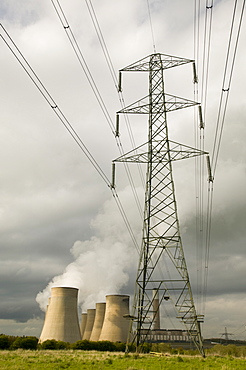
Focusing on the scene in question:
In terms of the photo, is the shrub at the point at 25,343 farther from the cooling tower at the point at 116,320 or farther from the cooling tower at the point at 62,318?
the cooling tower at the point at 116,320

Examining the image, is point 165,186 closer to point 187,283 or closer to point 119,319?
Result: point 187,283

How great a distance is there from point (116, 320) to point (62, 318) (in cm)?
1023

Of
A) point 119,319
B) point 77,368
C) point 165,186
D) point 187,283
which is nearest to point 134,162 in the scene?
point 165,186

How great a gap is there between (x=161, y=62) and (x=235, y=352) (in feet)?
109

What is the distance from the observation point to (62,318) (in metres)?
49.7

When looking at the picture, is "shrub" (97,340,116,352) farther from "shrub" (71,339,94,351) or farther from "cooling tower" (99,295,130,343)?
"cooling tower" (99,295,130,343)

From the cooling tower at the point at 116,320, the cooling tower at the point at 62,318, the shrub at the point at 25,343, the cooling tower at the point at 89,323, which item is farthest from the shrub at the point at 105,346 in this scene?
the cooling tower at the point at 89,323

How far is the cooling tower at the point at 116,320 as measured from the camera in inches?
2185

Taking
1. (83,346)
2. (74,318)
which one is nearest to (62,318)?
(74,318)

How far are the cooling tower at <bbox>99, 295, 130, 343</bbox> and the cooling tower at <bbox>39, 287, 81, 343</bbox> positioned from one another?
6558 mm

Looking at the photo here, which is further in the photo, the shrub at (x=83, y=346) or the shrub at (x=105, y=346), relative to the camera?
the shrub at (x=105, y=346)

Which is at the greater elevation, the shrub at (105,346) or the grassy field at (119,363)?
the shrub at (105,346)

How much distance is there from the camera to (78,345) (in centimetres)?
4016

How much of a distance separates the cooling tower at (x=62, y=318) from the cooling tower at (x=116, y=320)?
21.5 feet
